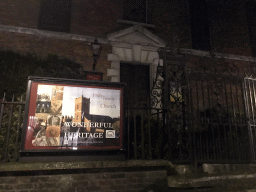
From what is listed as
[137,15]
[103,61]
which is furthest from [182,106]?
[137,15]

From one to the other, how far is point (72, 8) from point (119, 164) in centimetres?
825

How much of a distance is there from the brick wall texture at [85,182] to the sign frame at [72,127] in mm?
282

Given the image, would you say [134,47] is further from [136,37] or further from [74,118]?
[74,118]

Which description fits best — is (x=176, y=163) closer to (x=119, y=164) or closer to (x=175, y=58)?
(x=119, y=164)

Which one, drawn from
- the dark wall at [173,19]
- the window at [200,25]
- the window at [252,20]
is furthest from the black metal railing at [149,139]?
the window at [252,20]

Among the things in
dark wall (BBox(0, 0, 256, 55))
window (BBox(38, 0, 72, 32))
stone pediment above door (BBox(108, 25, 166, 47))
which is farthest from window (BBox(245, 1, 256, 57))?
window (BBox(38, 0, 72, 32))

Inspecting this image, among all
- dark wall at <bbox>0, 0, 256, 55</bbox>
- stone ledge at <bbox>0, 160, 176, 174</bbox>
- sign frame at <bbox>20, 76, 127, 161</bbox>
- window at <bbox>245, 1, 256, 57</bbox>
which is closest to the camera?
stone ledge at <bbox>0, 160, 176, 174</bbox>

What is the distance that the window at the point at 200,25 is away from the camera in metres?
10.6

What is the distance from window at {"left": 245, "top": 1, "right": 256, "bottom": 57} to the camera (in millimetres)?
11531

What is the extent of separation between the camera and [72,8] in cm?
895

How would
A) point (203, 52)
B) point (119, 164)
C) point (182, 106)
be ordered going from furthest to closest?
point (203, 52) → point (182, 106) → point (119, 164)

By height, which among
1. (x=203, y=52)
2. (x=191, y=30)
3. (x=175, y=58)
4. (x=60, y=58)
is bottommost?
(x=175, y=58)

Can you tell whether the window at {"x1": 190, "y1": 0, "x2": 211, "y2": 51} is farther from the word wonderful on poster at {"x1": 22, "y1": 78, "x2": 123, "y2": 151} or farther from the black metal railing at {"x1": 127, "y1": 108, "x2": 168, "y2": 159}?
the word wonderful on poster at {"x1": 22, "y1": 78, "x2": 123, "y2": 151}

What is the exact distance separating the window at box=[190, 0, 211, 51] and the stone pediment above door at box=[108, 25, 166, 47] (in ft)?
7.81
